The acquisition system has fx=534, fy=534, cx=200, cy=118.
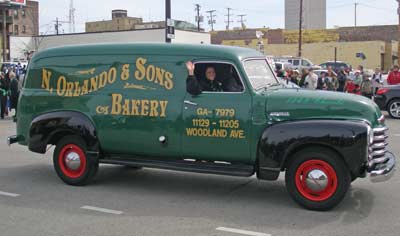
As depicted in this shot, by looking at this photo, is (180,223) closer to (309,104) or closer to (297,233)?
(297,233)

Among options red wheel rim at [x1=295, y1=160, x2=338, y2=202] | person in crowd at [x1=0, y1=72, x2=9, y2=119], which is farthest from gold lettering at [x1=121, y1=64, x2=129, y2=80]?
person in crowd at [x1=0, y1=72, x2=9, y2=119]

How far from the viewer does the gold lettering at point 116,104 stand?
771 cm

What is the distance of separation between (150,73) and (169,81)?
321 millimetres

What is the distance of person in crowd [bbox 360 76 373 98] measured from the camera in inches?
775

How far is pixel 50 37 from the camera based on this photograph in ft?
181

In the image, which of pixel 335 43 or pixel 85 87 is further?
pixel 335 43

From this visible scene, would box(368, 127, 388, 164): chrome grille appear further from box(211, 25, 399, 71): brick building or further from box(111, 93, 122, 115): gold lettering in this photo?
box(211, 25, 399, 71): brick building

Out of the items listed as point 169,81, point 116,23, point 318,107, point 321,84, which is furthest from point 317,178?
point 116,23

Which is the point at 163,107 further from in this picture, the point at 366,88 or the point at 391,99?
the point at 366,88

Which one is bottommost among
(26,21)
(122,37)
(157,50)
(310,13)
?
(157,50)

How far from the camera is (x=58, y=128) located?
26.5ft

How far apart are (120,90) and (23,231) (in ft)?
8.51

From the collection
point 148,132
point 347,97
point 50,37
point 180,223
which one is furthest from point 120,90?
point 50,37

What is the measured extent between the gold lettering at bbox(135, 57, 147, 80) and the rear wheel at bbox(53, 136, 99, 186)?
1372 mm
